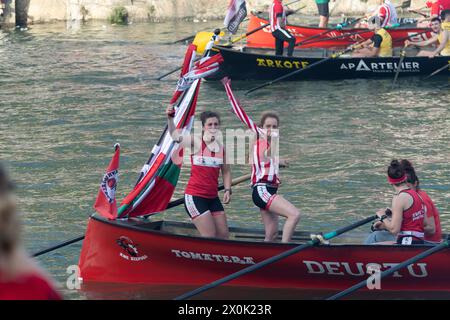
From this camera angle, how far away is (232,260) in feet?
32.4

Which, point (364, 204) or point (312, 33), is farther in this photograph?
point (312, 33)

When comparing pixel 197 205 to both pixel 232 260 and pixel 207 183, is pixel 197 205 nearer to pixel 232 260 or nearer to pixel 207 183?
pixel 207 183

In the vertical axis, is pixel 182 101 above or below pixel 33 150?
above

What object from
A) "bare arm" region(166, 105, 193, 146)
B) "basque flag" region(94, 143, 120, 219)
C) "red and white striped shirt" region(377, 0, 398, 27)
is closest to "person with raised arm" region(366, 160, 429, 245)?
"bare arm" region(166, 105, 193, 146)

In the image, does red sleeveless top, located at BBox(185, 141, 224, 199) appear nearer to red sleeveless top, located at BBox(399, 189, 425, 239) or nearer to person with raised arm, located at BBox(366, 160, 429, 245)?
person with raised arm, located at BBox(366, 160, 429, 245)

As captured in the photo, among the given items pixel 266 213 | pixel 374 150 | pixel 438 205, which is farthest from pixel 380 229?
pixel 374 150

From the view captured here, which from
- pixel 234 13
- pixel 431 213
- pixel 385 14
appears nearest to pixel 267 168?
pixel 431 213

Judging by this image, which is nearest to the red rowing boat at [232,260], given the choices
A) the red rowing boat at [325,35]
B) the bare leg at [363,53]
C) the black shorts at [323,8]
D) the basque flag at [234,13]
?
the basque flag at [234,13]

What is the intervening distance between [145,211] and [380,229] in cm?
253

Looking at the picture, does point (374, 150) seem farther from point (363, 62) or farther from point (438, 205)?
point (363, 62)

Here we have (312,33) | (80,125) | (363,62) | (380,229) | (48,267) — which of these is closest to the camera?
(380,229)

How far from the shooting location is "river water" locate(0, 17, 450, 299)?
13.7 metres

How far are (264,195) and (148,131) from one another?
887 cm

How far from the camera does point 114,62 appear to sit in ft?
82.6
